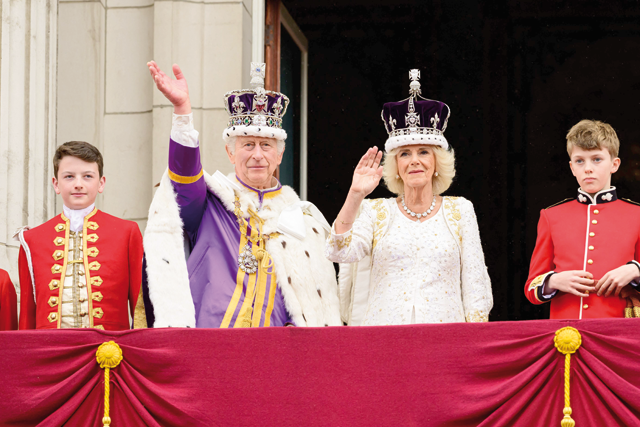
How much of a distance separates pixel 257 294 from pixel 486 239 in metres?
4.51

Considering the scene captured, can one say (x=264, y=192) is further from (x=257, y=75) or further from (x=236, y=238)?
(x=257, y=75)

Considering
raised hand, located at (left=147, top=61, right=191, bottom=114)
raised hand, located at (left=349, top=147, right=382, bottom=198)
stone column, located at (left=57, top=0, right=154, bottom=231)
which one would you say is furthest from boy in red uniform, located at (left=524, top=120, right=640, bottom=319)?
stone column, located at (left=57, top=0, right=154, bottom=231)

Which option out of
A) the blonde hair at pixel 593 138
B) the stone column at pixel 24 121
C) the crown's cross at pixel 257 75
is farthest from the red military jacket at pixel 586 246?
the stone column at pixel 24 121

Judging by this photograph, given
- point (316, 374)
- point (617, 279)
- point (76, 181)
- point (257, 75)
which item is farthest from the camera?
point (257, 75)

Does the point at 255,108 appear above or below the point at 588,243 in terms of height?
above

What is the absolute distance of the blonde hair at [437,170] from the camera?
4340 millimetres

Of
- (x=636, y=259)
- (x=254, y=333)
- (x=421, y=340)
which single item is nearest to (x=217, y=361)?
(x=254, y=333)

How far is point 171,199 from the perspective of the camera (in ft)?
13.4

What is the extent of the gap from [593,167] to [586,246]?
331 mm

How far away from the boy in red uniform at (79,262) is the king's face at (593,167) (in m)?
1.93

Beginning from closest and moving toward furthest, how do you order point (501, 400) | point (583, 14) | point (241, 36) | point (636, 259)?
1. point (501, 400)
2. point (636, 259)
3. point (241, 36)
4. point (583, 14)

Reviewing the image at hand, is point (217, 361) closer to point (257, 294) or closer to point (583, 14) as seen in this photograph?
point (257, 294)

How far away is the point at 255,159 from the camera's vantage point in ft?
14.2

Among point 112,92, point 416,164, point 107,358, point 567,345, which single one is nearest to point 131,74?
point 112,92
